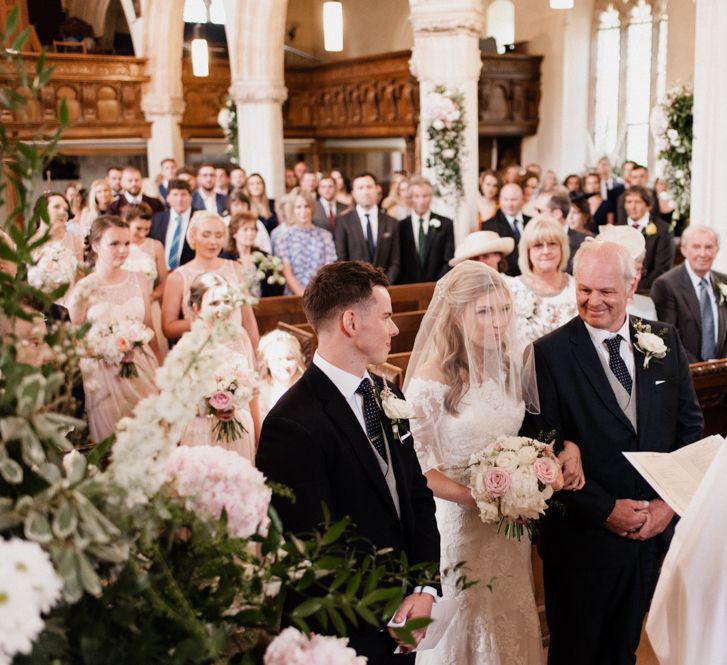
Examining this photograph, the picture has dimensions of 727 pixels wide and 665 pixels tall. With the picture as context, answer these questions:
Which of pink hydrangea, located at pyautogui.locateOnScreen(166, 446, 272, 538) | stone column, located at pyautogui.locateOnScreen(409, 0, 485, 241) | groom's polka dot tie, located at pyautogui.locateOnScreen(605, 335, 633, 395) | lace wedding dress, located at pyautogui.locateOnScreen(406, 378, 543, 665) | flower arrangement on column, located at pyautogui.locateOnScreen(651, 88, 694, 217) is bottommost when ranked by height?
lace wedding dress, located at pyautogui.locateOnScreen(406, 378, 543, 665)

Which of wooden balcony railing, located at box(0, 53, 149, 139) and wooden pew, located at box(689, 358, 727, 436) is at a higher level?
wooden balcony railing, located at box(0, 53, 149, 139)

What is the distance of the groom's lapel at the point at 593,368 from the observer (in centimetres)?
294

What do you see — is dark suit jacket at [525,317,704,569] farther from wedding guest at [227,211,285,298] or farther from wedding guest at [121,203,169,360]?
wedding guest at [121,203,169,360]

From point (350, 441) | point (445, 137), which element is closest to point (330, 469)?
point (350, 441)

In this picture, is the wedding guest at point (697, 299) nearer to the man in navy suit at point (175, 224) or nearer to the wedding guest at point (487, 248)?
the wedding guest at point (487, 248)

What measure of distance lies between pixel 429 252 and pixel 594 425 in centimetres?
480

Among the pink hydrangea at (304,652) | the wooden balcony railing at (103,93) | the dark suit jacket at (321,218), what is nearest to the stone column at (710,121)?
the dark suit jacket at (321,218)

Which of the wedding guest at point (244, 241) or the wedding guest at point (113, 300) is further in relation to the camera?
the wedding guest at point (244, 241)

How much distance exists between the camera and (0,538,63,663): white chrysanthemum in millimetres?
858

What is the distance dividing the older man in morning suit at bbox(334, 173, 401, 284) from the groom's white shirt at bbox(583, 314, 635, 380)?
452cm

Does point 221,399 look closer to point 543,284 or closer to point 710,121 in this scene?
point 543,284

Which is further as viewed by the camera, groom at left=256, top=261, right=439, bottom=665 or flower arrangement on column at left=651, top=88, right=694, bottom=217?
flower arrangement on column at left=651, top=88, right=694, bottom=217

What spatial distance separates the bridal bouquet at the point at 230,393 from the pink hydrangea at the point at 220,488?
2.37m

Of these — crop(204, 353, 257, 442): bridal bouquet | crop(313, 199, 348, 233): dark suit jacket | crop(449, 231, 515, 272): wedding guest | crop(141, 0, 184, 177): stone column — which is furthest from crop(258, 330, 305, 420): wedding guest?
crop(141, 0, 184, 177): stone column
